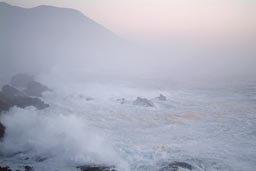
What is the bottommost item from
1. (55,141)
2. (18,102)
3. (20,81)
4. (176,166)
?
(176,166)

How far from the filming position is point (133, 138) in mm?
22031

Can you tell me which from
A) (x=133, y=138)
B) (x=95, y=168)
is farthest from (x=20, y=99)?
(x=95, y=168)

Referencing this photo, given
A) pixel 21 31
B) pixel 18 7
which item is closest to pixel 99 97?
pixel 21 31

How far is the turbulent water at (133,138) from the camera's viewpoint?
16.8 m

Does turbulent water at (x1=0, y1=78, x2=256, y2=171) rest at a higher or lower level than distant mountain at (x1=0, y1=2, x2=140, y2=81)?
lower

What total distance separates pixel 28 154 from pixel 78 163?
3519 millimetres

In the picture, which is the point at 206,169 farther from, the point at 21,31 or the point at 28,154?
the point at 21,31

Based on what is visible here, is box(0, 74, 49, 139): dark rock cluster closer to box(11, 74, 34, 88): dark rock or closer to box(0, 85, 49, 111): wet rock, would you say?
box(0, 85, 49, 111): wet rock

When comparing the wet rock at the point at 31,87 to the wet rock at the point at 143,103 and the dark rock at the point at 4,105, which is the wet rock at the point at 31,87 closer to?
the dark rock at the point at 4,105

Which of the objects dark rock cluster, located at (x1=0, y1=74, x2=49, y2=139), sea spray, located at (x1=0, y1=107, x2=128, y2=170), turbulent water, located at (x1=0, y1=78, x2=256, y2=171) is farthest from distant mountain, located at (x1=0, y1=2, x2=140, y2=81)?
sea spray, located at (x1=0, y1=107, x2=128, y2=170)

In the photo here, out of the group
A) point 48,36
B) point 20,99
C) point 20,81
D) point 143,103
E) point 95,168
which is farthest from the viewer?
Answer: point 48,36

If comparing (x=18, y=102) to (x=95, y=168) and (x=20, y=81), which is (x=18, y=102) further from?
(x=20, y=81)

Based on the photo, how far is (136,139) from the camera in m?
21.7

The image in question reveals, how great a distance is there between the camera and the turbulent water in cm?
1683
